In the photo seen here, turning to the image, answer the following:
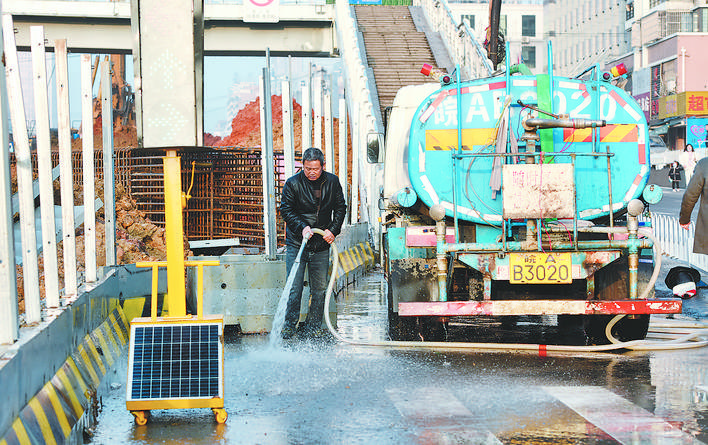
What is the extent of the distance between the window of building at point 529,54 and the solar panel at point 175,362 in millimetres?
101122

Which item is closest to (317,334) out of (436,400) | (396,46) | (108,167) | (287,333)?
(287,333)

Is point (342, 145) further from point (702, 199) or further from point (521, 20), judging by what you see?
point (521, 20)

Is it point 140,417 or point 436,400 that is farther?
point 436,400

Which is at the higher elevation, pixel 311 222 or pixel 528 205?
pixel 528 205

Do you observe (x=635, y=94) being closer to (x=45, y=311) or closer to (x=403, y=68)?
(x=403, y=68)

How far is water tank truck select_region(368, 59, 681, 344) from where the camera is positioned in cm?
924

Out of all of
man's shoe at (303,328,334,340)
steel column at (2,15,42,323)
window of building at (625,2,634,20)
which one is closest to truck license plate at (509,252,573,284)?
man's shoe at (303,328,334,340)

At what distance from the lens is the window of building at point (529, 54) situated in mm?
105750

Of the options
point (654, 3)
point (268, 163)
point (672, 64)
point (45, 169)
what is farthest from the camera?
point (654, 3)

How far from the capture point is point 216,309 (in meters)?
11.5

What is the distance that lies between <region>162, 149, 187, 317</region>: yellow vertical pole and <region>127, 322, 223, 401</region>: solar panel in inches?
11.6

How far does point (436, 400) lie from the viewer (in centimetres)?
744

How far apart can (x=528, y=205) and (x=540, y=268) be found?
2.00 feet

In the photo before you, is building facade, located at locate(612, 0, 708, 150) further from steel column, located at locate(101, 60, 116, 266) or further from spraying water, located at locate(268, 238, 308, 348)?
steel column, located at locate(101, 60, 116, 266)
